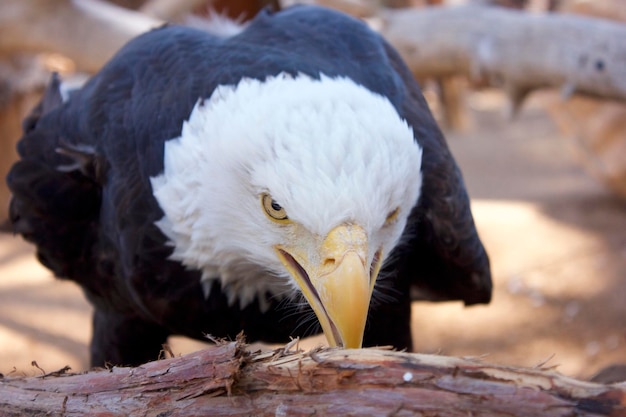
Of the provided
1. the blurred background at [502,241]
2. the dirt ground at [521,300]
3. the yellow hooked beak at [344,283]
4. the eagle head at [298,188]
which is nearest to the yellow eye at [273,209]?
the eagle head at [298,188]

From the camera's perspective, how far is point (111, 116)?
250cm

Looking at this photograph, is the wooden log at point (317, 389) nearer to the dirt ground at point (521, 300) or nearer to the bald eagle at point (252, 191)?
the bald eagle at point (252, 191)

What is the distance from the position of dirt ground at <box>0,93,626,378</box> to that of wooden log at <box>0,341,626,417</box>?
2.33 m

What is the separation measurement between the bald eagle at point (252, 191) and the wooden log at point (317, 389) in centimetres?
33

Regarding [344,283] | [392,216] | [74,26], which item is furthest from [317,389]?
[74,26]

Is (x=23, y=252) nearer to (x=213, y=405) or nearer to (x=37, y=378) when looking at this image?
(x=37, y=378)

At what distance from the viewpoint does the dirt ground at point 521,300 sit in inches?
173

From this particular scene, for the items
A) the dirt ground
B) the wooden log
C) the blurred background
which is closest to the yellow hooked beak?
the wooden log

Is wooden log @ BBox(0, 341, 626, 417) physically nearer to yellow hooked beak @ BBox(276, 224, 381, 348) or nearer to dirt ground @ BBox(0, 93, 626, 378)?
yellow hooked beak @ BBox(276, 224, 381, 348)

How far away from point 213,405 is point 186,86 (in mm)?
1125

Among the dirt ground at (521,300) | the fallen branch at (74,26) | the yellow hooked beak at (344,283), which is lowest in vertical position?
the dirt ground at (521,300)

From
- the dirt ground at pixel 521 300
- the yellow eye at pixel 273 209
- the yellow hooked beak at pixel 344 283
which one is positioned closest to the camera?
the yellow hooked beak at pixel 344 283

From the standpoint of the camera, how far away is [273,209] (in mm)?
1940

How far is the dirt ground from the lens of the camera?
4.39m
